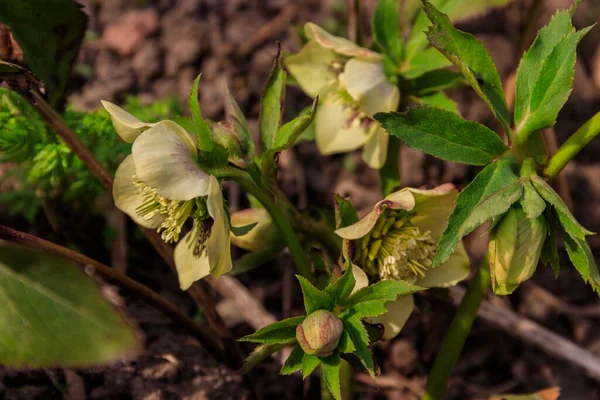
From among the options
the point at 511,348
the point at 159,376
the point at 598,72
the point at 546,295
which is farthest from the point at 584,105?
the point at 159,376

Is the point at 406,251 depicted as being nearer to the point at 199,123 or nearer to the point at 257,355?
the point at 257,355

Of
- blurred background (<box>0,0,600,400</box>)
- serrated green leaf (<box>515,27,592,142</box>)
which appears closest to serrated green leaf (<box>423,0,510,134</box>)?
serrated green leaf (<box>515,27,592,142</box>)

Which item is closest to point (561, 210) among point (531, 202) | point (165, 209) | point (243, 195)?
A: point (531, 202)

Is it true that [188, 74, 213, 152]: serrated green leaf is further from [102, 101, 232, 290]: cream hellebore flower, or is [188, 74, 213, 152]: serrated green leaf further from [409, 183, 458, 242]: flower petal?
[409, 183, 458, 242]: flower petal

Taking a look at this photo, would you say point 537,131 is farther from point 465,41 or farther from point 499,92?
point 465,41

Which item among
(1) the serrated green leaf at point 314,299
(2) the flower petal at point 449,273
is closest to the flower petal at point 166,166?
(1) the serrated green leaf at point 314,299

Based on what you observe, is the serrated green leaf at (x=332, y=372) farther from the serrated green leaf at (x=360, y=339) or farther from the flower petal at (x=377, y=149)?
the flower petal at (x=377, y=149)
